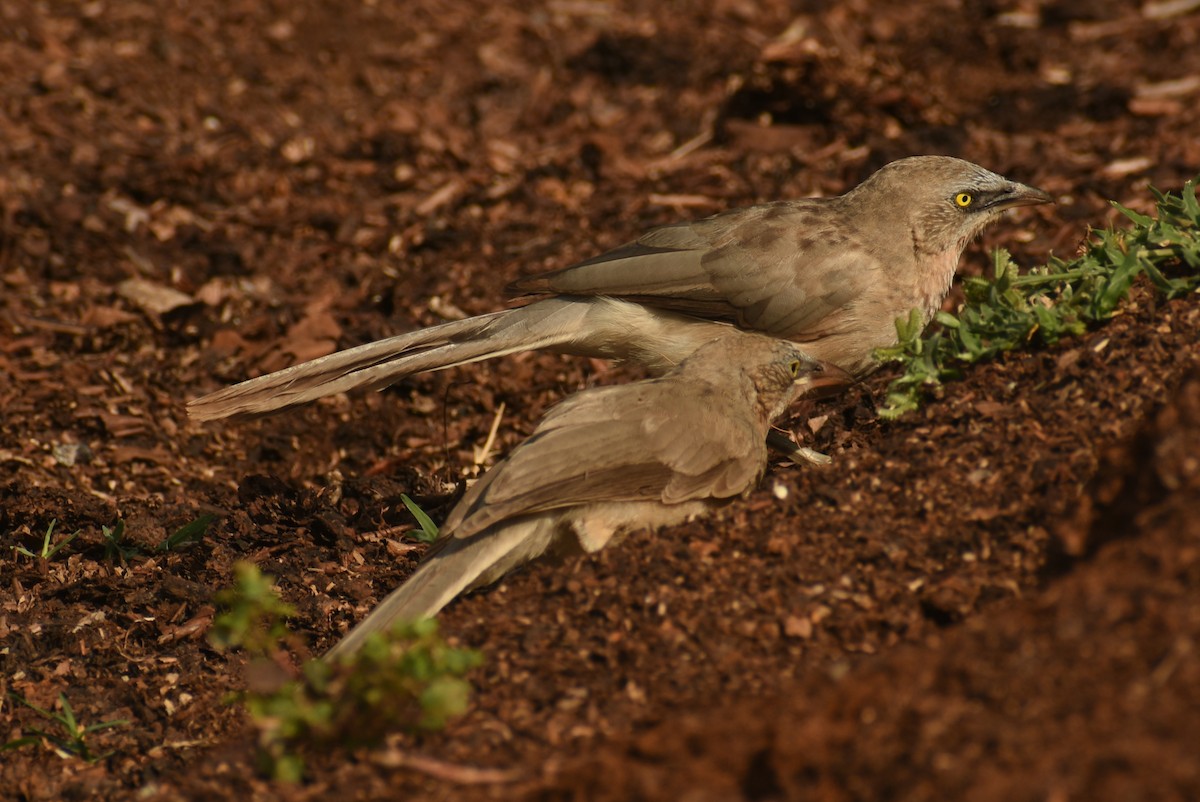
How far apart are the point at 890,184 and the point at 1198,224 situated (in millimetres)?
2016

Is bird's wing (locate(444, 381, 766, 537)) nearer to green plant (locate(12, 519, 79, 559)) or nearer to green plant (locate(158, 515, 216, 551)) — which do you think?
Result: green plant (locate(158, 515, 216, 551))

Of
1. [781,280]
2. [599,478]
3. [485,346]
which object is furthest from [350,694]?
[781,280]

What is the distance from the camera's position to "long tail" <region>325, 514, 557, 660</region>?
16.6 feet

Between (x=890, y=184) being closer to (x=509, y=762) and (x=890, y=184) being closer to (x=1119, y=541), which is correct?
(x=1119, y=541)

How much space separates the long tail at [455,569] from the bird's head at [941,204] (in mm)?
3064

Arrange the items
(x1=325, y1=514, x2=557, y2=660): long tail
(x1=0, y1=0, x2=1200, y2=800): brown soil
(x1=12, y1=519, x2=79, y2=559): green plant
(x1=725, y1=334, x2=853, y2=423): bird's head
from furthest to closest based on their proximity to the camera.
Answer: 1. (x1=725, y1=334, x2=853, y2=423): bird's head
2. (x1=12, y1=519, x2=79, y2=559): green plant
3. (x1=325, y1=514, x2=557, y2=660): long tail
4. (x1=0, y1=0, x2=1200, y2=800): brown soil

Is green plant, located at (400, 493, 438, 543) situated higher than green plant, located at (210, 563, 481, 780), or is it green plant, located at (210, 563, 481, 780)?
green plant, located at (210, 563, 481, 780)

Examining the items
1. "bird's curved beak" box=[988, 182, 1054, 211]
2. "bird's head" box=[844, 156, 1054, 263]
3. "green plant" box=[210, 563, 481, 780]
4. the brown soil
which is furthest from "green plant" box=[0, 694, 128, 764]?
"bird's curved beak" box=[988, 182, 1054, 211]

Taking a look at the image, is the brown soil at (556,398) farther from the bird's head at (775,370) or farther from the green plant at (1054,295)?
the bird's head at (775,370)

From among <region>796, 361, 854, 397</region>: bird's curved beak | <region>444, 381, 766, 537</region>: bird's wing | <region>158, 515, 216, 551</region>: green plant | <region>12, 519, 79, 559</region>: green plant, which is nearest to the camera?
<region>444, 381, 766, 537</region>: bird's wing

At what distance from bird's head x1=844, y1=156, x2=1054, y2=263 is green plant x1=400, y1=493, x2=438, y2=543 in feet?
10.2

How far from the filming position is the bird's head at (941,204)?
753 centimetres

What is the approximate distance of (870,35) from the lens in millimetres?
11523

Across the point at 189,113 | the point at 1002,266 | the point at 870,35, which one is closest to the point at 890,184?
the point at 1002,266
